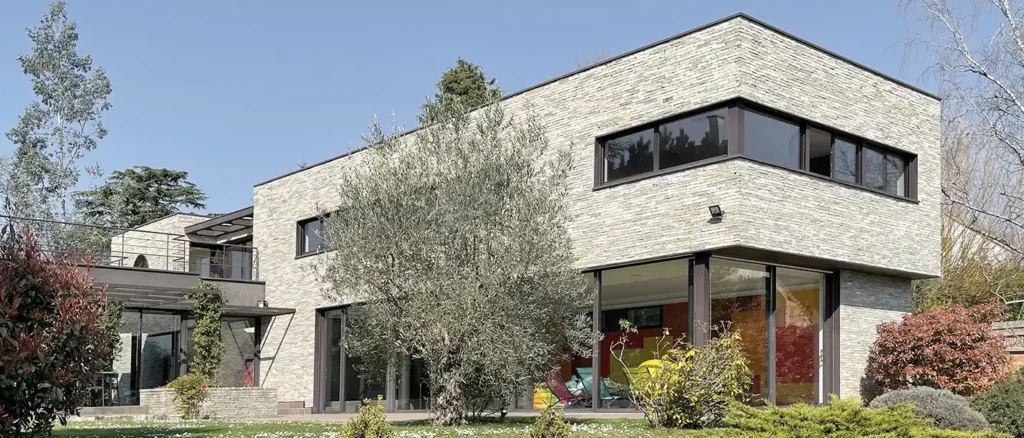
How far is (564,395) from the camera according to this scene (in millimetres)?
17812

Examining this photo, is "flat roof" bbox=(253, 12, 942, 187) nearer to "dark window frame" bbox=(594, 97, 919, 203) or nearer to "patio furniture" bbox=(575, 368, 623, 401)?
"dark window frame" bbox=(594, 97, 919, 203)

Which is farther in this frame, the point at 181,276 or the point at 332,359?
the point at 181,276

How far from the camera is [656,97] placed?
16.2 metres

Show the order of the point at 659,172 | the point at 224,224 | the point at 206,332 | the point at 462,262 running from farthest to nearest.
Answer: the point at 224,224
the point at 206,332
the point at 659,172
the point at 462,262

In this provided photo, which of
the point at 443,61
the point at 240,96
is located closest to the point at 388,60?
the point at 240,96

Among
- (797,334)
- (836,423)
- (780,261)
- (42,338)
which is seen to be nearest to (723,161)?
(780,261)

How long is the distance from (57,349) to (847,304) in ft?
43.2

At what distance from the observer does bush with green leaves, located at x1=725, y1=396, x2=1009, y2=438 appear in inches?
383

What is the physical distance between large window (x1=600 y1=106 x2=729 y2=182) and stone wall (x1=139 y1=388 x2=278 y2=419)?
1055 centimetres

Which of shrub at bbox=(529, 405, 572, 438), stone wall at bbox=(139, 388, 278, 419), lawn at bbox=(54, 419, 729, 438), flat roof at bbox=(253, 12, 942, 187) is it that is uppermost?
flat roof at bbox=(253, 12, 942, 187)

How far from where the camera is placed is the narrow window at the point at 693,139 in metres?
15.3

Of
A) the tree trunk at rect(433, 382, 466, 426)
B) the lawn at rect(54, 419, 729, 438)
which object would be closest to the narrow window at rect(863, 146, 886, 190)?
the lawn at rect(54, 419, 729, 438)

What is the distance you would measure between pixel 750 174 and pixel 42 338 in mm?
10156

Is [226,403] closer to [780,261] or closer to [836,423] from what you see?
[780,261]
